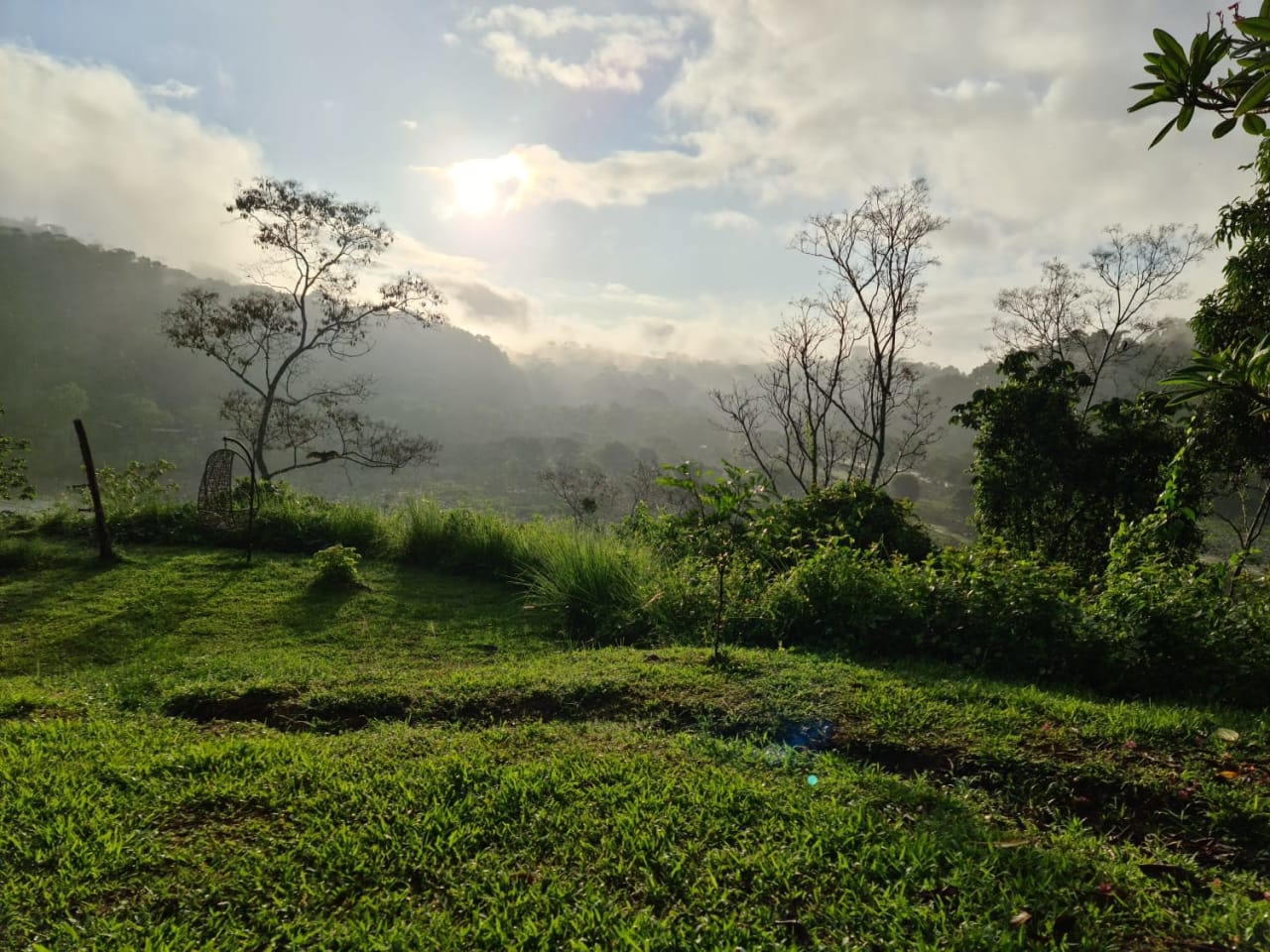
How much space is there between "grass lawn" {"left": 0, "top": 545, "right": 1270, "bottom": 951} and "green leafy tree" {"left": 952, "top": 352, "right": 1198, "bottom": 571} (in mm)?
7830

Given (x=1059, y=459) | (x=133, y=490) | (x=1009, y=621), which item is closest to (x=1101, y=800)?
(x=1009, y=621)

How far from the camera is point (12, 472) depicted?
934 centimetres

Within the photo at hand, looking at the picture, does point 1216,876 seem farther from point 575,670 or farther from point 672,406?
point 672,406

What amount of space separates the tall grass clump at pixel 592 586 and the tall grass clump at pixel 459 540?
29.3 inches

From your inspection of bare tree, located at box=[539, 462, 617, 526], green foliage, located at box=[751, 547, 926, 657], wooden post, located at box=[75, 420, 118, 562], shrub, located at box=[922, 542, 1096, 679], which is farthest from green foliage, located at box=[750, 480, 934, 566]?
wooden post, located at box=[75, 420, 118, 562]

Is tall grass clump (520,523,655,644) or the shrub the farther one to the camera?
tall grass clump (520,523,655,644)

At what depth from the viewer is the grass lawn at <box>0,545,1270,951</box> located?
5.75 feet

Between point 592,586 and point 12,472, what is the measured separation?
9519mm

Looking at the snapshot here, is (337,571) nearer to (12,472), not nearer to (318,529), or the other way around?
(318,529)

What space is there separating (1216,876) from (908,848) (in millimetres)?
913

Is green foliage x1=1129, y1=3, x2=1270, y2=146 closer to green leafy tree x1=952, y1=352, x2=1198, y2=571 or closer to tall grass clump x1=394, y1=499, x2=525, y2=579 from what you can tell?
tall grass clump x1=394, y1=499, x2=525, y2=579

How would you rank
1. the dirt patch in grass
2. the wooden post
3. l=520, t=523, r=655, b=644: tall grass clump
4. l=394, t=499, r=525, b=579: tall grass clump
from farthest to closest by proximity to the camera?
1. l=394, t=499, r=525, b=579: tall grass clump
2. the wooden post
3. l=520, t=523, r=655, b=644: tall grass clump
4. the dirt patch in grass

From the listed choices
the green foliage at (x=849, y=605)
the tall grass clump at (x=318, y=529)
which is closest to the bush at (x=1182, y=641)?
the green foliage at (x=849, y=605)

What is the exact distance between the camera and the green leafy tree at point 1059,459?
9.39 m
